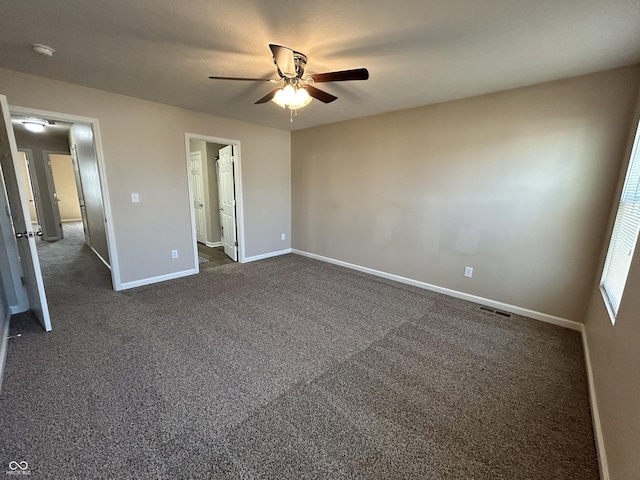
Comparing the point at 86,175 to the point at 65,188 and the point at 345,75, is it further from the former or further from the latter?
the point at 65,188

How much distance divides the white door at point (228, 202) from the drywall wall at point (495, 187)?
174 centimetres

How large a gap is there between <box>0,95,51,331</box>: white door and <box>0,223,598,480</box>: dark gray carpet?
13.7 inches

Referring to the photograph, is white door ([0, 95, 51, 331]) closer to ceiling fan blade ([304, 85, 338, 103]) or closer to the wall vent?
ceiling fan blade ([304, 85, 338, 103])

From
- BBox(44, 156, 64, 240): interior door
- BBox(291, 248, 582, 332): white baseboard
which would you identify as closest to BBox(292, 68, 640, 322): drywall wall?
BBox(291, 248, 582, 332): white baseboard

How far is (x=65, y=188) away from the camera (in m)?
8.92

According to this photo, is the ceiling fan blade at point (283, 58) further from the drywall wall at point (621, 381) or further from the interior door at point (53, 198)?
the interior door at point (53, 198)

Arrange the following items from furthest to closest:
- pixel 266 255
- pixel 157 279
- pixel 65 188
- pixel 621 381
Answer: pixel 65 188 → pixel 266 255 → pixel 157 279 → pixel 621 381

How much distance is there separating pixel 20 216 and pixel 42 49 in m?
1.40

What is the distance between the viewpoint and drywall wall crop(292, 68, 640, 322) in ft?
8.07

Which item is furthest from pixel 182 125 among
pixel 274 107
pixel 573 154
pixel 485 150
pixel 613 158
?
pixel 613 158

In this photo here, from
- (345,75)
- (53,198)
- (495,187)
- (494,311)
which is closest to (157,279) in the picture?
(345,75)

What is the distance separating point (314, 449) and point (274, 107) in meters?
3.62

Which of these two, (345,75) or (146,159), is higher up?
(345,75)

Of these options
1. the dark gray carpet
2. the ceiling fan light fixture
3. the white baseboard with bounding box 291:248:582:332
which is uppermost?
the ceiling fan light fixture
